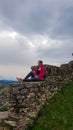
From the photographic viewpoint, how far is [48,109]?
81.1 feet

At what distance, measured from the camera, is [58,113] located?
958 inches

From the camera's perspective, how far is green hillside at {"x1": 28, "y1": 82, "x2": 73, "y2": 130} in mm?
23250

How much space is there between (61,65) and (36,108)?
4961 millimetres

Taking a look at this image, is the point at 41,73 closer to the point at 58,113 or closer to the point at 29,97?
the point at 29,97

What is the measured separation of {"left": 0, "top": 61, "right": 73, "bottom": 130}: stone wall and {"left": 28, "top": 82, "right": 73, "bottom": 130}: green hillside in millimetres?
351

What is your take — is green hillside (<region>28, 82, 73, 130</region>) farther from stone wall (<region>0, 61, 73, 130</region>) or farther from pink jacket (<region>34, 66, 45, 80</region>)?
pink jacket (<region>34, 66, 45, 80</region>)

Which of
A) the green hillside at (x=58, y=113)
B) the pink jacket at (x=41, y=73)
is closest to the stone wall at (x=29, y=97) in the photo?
the green hillside at (x=58, y=113)

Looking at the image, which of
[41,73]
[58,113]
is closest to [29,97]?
[58,113]

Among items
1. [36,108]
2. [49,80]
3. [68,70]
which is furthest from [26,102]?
[68,70]

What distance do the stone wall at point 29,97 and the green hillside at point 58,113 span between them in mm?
351

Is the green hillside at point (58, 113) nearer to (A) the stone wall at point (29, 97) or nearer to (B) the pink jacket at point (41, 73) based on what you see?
(A) the stone wall at point (29, 97)

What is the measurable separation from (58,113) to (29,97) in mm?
2196

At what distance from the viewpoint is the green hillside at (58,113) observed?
→ 23250 mm

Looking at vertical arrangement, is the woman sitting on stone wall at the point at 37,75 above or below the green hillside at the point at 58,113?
above
